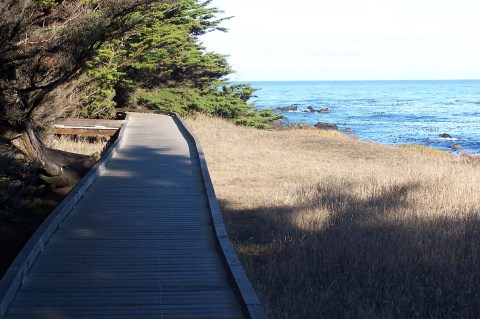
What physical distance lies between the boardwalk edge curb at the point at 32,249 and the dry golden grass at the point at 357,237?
2385mm

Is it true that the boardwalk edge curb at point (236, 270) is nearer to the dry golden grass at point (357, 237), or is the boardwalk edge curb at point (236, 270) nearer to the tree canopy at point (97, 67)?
the dry golden grass at point (357, 237)

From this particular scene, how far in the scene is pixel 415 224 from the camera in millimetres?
9828

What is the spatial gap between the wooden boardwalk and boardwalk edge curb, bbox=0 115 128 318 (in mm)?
68

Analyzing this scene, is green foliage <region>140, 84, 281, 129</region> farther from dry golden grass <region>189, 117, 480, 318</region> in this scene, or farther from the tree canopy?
dry golden grass <region>189, 117, 480, 318</region>

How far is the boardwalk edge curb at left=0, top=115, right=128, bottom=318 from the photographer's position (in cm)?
588

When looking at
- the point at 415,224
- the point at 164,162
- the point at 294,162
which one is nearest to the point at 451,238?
the point at 415,224

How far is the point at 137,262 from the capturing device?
7.14m

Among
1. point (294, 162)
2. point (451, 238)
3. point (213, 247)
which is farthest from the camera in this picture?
point (294, 162)

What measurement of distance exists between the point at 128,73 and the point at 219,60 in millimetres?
8940

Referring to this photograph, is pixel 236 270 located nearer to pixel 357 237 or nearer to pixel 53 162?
pixel 357 237

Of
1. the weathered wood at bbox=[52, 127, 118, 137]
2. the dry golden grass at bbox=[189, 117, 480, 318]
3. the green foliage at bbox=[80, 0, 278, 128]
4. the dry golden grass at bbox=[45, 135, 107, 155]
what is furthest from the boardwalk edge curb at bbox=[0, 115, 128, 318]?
the green foliage at bbox=[80, 0, 278, 128]

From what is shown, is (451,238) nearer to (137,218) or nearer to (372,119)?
(137,218)

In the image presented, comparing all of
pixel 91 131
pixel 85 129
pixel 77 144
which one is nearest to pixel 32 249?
pixel 77 144

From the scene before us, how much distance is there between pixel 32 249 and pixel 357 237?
4348 millimetres
